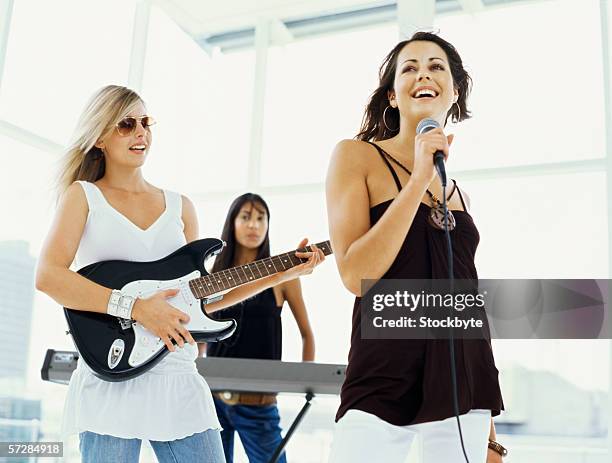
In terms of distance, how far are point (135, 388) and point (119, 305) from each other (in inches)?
7.5

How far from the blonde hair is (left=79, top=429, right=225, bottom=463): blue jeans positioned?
2.15ft

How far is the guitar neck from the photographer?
5.76ft

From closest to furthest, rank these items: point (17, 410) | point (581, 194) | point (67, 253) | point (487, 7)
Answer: point (67, 253) → point (17, 410) → point (581, 194) → point (487, 7)

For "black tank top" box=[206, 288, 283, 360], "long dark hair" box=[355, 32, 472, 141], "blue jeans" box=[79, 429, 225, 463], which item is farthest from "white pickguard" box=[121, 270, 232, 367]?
"black tank top" box=[206, 288, 283, 360]

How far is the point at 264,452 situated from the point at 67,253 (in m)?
1.33

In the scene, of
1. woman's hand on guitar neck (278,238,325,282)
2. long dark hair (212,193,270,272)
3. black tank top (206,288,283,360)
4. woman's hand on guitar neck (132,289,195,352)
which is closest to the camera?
woman's hand on guitar neck (132,289,195,352)

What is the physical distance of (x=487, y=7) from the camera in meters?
4.92

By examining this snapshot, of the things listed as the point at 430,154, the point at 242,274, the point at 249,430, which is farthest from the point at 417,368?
the point at 249,430

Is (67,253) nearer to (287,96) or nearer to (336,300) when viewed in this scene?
(336,300)

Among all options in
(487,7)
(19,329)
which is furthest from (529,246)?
(19,329)

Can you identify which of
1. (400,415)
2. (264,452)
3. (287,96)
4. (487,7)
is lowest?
(264,452)

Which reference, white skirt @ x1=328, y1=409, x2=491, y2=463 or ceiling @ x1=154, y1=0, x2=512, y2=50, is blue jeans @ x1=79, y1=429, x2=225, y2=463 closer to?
white skirt @ x1=328, y1=409, x2=491, y2=463

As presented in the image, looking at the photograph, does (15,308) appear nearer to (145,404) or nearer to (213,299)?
(213,299)

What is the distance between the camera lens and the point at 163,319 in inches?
62.1
